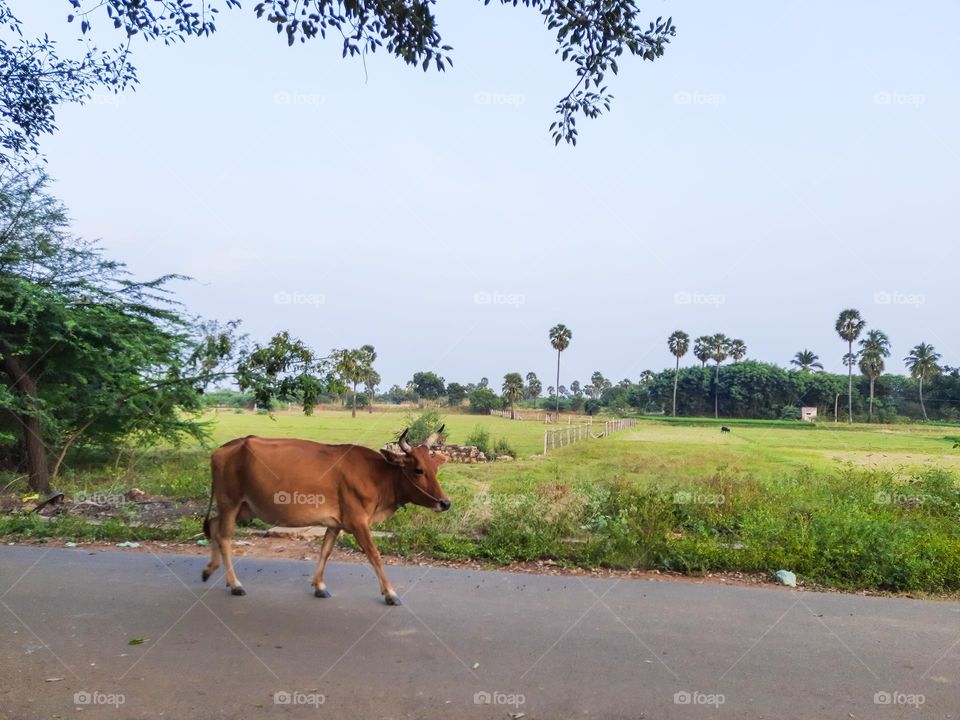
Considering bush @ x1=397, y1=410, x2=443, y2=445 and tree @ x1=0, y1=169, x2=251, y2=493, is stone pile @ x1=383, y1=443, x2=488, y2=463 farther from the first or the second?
tree @ x1=0, y1=169, x2=251, y2=493

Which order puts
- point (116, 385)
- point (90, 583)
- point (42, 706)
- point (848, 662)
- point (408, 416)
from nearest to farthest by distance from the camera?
point (42, 706) < point (848, 662) < point (90, 583) < point (116, 385) < point (408, 416)

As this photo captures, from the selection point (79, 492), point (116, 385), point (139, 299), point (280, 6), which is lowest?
point (79, 492)

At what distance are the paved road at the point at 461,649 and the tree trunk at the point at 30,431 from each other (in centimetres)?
732

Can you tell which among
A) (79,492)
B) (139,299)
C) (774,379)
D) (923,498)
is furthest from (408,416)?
(774,379)

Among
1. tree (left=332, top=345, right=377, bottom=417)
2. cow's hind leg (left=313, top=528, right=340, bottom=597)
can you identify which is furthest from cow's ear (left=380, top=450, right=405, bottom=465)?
tree (left=332, top=345, right=377, bottom=417)

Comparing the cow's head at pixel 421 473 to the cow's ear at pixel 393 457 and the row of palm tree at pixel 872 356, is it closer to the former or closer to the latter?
the cow's ear at pixel 393 457

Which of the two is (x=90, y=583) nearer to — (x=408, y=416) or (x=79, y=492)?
(x=79, y=492)

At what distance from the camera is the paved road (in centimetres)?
388

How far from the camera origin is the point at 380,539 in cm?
785

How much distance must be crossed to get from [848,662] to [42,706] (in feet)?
16.3

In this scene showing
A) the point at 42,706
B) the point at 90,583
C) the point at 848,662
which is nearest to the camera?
the point at 42,706

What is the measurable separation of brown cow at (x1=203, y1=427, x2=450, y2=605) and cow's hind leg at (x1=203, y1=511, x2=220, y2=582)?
2 cm

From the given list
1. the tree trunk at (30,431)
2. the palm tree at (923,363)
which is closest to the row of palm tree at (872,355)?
the palm tree at (923,363)

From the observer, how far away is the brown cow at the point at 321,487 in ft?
18.9
